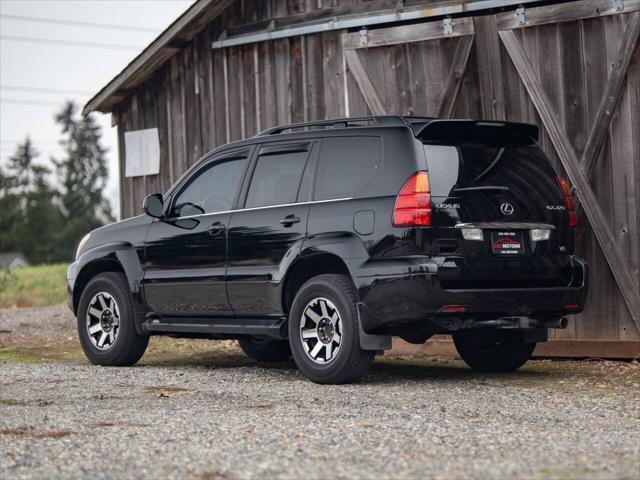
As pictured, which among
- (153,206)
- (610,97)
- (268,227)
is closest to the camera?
(268,227)

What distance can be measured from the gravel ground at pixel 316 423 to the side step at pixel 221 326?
388mm

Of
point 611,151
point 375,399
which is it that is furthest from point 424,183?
point 611,151

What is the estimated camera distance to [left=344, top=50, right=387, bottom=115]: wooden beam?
40.7 ft

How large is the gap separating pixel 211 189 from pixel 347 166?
5.58 feet

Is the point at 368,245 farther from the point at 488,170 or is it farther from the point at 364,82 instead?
the point at 364,82

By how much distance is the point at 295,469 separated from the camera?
211 inches

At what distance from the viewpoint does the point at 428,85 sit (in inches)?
475

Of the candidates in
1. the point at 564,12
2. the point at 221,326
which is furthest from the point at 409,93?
the point at 221,326

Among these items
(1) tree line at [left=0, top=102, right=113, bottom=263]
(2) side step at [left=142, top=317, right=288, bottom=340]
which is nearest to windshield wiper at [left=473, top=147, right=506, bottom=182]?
(2) side step at [left=142, top=317, right=288, bottom=340]

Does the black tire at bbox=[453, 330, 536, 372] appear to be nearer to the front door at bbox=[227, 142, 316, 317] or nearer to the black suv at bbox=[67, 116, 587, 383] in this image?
the black suv at bbox=[67, 116, 587, 383]

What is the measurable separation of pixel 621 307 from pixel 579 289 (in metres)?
2.14

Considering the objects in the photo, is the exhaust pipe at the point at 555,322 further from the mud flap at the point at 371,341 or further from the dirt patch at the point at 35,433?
the dirt patch at the point at 35,433

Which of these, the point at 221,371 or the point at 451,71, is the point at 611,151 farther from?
the point at 221,371

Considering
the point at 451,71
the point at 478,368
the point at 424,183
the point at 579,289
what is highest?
the point at 451,71
